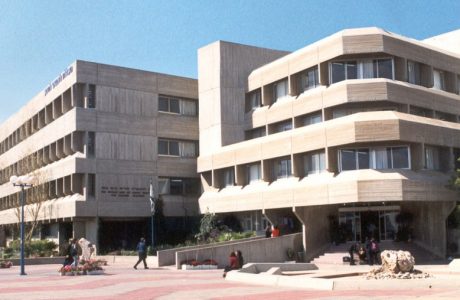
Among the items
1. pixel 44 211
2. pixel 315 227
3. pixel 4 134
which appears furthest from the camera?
pixel 4 134

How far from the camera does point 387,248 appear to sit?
39812 millimetres

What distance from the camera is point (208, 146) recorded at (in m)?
53.5

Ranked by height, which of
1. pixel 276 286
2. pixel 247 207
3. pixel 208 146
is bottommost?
pixel 276 286

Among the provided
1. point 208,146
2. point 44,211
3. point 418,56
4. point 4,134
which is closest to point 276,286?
point 418,56

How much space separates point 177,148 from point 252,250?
20.3m

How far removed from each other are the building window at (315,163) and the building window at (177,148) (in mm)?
16164

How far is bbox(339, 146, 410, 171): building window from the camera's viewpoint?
3925cm

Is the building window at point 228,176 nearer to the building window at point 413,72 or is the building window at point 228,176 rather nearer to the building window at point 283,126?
the building window at point 283,126

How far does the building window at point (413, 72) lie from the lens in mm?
44719

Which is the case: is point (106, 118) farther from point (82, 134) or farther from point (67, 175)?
point (67, 175)

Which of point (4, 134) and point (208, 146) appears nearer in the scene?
point (208, 146)

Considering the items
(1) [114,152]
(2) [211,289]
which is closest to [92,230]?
(1) [114,152]

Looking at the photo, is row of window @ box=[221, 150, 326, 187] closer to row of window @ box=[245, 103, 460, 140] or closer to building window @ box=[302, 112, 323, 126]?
row of window @ box=[245, 103, 460, 140]

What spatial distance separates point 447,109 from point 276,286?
28.2m
